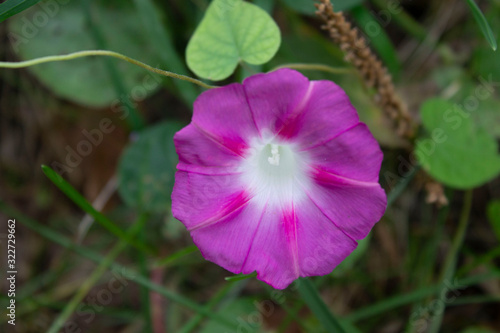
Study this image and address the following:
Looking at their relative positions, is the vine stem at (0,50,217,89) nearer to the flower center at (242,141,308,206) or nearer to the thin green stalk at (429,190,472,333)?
the flower center at (242,141,308,206)

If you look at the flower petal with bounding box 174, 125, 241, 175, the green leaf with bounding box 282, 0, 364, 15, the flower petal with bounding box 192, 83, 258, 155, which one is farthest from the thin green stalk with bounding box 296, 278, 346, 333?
the green leaf with bounding box 282, 0, 364, 15

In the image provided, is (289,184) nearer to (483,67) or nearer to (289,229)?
(289,229)

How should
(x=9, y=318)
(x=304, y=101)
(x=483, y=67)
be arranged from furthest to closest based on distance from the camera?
(x=9, y=318)
(x=483, y=67)
(x=304, y=101)

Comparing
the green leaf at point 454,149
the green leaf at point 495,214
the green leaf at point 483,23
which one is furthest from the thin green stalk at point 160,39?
the green leaf at point 495,214

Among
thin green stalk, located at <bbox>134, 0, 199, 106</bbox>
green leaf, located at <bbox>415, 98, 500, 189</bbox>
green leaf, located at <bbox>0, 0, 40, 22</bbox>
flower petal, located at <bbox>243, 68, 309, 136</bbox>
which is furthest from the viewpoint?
thin green stalk, located at <bbox>134, 0, 199, 106</bbox>

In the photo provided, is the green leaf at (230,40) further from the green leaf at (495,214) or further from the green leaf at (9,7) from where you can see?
the green leaf at (495,214)

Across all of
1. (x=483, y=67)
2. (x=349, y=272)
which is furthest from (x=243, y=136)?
(x=483, y=67)
